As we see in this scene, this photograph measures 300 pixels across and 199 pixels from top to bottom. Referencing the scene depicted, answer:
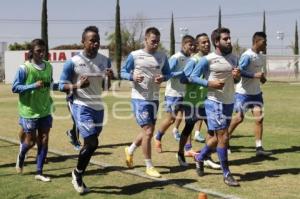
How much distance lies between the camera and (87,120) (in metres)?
7.30

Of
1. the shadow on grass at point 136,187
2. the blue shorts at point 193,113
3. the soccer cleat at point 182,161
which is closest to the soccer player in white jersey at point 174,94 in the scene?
the blue shorts at point 193,113

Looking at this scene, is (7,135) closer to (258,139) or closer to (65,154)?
(65,154)

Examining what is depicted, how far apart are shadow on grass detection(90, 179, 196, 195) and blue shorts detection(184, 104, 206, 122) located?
63.2 inches

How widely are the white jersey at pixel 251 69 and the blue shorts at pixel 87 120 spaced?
3485 mm

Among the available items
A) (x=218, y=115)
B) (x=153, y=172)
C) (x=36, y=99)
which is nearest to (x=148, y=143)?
(x=153, y=172)

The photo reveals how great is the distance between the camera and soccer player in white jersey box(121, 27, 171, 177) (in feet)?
27.3

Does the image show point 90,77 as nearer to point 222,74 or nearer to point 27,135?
point 27,135

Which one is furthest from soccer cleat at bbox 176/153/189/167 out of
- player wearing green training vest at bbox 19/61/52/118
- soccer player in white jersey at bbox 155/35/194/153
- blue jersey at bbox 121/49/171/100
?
player wearing green training vest at bbox 19/61/52/118

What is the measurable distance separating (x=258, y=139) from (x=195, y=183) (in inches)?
116

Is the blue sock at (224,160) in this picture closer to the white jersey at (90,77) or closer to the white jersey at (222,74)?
the white jersey at (222,74)

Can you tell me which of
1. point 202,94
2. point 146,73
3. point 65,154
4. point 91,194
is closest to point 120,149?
point 65,154

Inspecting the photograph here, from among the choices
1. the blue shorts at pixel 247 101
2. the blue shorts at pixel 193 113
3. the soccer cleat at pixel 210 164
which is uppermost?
the blue shorts at pixel 247 101

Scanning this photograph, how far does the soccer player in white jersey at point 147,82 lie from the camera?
8328 millimetres

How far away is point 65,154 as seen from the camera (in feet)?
34.5
